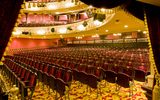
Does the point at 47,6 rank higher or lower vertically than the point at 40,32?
higher

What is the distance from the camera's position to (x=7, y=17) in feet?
7.31

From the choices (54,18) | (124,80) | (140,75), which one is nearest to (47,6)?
(54,18)

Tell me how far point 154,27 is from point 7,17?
2360 millimetres

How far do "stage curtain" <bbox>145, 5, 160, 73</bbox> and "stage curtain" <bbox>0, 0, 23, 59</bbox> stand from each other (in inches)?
84.9

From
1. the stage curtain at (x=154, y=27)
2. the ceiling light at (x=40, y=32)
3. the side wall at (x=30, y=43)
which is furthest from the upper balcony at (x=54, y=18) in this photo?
the stage curtain at (x=154, y=27)

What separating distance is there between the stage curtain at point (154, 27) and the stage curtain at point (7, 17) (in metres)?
2.16

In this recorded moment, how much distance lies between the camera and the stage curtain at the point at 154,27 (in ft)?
11.7

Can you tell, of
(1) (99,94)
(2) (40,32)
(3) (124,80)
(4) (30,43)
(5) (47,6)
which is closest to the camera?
(3) (124,80)

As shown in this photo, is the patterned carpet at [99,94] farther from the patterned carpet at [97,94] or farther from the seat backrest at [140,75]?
the seat backrest at [140,75]

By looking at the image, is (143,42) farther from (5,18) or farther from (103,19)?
(5,18)

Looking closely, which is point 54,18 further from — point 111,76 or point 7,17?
point 7,17

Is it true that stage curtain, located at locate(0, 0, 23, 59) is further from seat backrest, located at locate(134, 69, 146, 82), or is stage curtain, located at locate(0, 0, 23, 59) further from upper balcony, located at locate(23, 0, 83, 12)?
upper balcony, located at locate(23, 0, 83, 12)

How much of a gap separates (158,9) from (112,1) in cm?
124

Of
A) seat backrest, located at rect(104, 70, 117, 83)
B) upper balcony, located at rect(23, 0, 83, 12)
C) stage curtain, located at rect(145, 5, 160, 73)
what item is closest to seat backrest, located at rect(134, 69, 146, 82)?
→ seat backrest, located at rect(104, 70, 117, 83)
